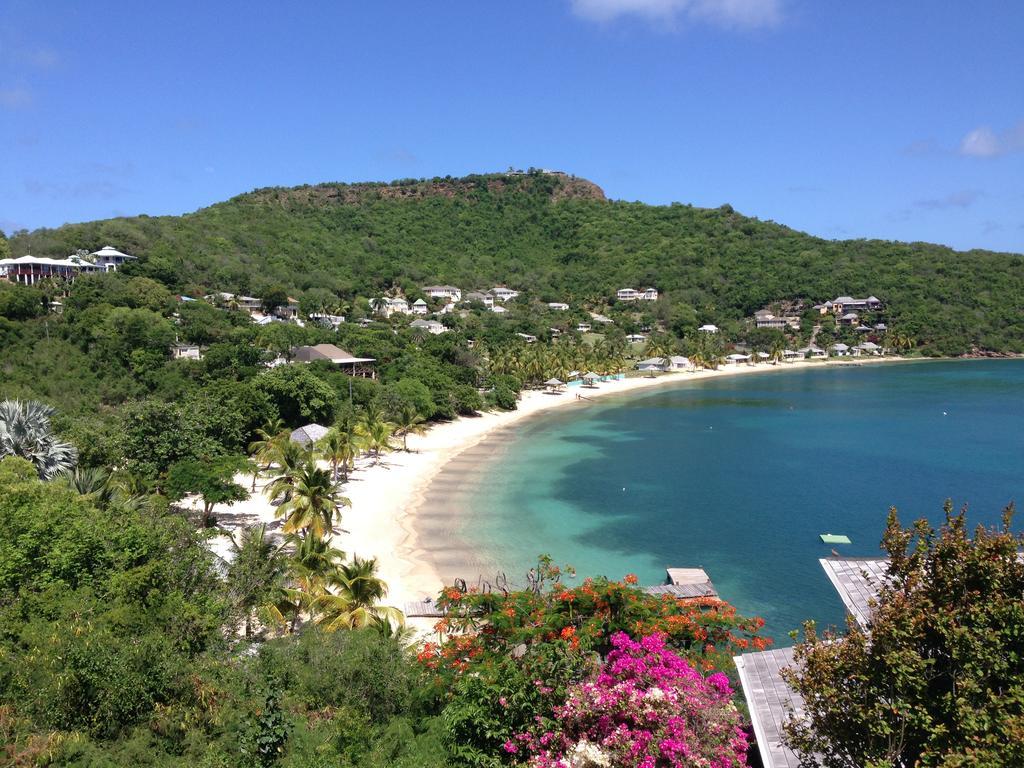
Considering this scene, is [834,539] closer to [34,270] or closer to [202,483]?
[202,483]

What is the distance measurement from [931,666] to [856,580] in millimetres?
5817

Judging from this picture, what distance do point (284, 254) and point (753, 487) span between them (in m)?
89.8

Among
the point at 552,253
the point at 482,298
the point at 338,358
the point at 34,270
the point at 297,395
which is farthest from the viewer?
the point at 552,253

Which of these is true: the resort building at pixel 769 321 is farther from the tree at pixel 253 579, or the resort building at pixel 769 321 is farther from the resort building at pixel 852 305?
the tree at pixel 253 579

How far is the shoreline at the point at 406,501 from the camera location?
73.4 feet

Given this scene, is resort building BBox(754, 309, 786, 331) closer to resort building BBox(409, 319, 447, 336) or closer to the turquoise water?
the turquoise water

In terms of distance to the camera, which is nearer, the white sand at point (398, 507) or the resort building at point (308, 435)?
the white sand at point (398, 507)

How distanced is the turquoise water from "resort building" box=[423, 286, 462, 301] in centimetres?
5182

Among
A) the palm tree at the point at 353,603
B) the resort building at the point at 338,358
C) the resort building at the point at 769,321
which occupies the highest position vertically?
the resort building at the point at 769,321

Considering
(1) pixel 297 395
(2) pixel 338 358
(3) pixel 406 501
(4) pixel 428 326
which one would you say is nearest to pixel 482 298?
(4) pixel 428 326

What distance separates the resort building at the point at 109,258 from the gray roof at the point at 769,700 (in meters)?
74.1

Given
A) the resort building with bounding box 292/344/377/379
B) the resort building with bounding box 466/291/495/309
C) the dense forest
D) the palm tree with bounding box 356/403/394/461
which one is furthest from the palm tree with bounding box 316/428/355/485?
the resort building with bounding box 466/291/495/309

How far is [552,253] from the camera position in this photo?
150 m

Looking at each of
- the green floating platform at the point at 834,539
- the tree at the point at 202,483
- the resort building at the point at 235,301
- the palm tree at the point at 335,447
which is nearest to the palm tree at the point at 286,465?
the tree at the point at 202,483
